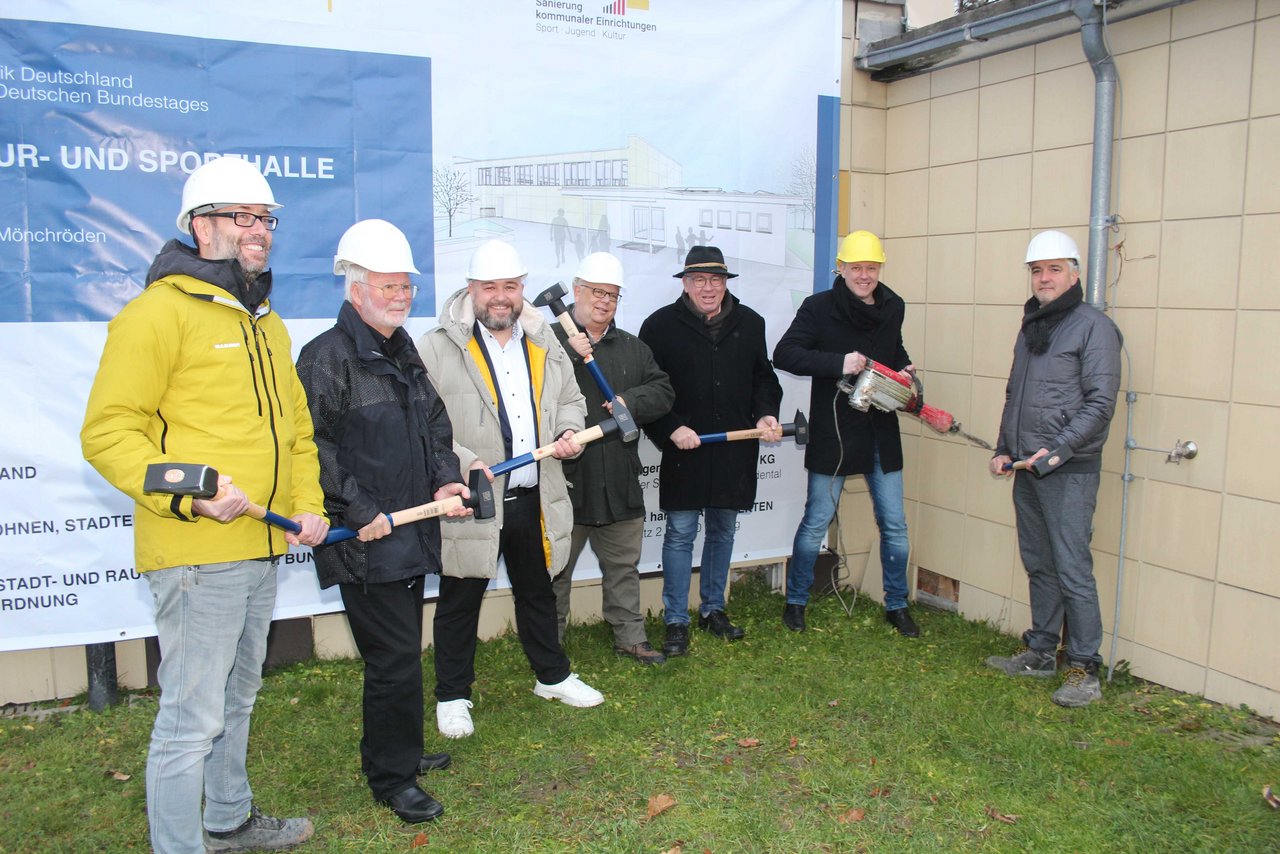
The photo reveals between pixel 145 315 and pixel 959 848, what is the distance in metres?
2.85

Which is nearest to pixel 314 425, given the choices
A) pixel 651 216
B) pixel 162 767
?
pixel 162 767

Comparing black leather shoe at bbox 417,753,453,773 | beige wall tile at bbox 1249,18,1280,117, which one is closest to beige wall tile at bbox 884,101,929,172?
beige wall tile at bbox 1249,18,1280,117

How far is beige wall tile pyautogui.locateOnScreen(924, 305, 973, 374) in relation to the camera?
5160 mm

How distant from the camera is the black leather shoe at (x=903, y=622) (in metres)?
5.06

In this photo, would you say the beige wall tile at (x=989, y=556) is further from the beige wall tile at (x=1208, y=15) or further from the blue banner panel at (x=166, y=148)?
Result: the blue banner panel at (x=166, y=148)

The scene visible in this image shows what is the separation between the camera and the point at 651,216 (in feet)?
16.3

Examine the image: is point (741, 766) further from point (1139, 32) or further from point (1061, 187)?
point (1139, 32)

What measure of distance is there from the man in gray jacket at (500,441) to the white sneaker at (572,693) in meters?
0.01

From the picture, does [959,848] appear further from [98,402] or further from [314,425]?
[98,402]

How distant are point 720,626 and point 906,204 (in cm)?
258

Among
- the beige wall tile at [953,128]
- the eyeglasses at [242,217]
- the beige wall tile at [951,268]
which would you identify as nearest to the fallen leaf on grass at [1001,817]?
the beige wall tile at [951,268]

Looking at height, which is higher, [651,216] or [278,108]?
[278,108]

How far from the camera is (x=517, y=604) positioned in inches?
161

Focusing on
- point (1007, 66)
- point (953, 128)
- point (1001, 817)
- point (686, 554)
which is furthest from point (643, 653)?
point (1007, 66)
